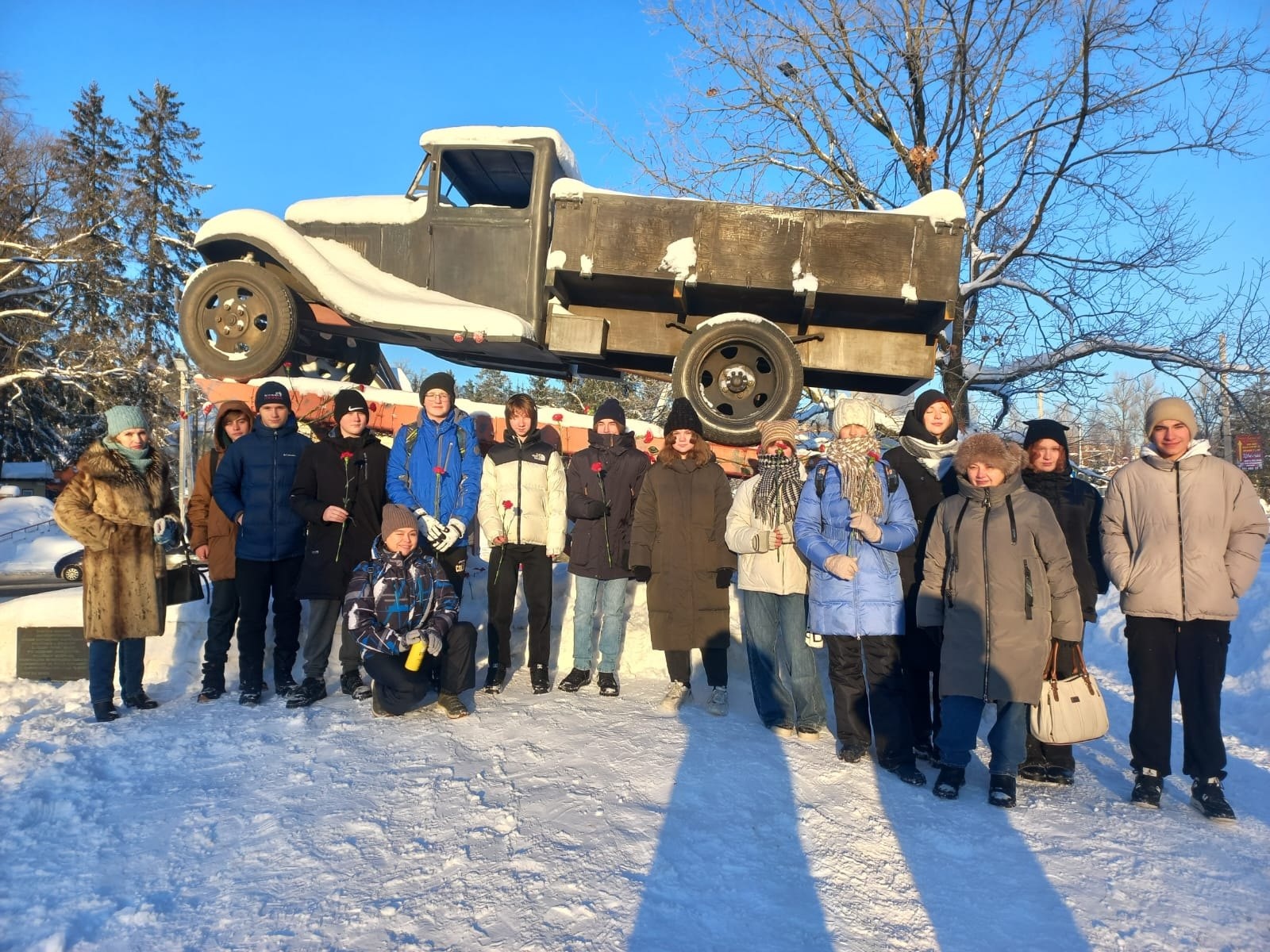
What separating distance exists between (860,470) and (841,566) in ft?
1.55

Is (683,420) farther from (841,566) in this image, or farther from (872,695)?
A: (872,695)

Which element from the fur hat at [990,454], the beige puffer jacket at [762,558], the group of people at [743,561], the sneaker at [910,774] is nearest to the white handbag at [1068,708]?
the group of people at [743,561]

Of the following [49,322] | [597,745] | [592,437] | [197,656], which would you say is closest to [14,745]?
[197,656]

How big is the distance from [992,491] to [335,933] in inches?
111

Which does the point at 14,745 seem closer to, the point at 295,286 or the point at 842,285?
the point at 295,286

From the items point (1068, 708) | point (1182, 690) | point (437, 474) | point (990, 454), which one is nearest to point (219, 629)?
point (437, 474)

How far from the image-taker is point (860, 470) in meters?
3.49

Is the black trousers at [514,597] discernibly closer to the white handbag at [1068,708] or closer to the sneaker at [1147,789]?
the white handbag at [1068,708]

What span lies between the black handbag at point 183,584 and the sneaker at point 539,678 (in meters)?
1.95

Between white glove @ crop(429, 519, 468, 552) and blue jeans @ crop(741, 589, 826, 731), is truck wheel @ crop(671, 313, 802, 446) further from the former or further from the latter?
white glove @ crop(429, 519, 468, 552)

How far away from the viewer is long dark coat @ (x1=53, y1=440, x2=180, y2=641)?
3822 mm

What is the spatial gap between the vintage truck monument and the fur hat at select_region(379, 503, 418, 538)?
231 centimetres

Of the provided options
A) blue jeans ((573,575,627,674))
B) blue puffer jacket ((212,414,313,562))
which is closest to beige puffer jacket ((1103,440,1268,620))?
blue jeans ((573,575,627,674))

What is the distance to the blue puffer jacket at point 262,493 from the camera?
4082mm
